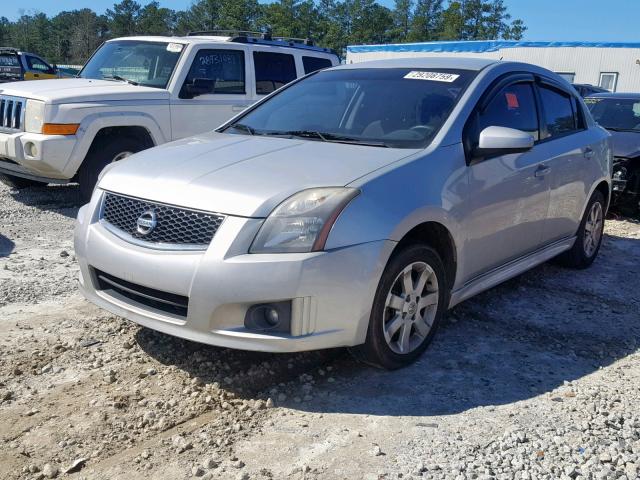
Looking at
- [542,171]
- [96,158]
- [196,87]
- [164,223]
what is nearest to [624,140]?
[542,171]

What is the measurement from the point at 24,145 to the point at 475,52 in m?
28.1

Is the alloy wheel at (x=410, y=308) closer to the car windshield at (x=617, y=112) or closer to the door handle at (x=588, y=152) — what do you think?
the door handle at (x=588, y=152)

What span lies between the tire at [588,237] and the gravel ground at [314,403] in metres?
1.12

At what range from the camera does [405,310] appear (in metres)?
3.62

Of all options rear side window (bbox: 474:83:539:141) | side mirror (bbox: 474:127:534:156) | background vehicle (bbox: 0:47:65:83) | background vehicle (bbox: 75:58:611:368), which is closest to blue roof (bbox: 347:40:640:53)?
background vehicle (bbox: 0:47:65:83)

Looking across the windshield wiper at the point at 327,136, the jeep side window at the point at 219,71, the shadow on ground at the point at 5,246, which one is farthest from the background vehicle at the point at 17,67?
the windshield wiper at the point at 327,136

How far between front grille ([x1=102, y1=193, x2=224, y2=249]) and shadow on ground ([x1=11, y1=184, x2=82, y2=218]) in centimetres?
383

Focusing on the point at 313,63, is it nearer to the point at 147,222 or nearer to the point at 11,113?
the point at 11,113

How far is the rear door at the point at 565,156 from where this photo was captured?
499 centimetres

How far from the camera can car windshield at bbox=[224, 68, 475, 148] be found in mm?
4098

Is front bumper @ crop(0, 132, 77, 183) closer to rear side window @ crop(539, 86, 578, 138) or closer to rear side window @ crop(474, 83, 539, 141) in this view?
rear side window @ crop(474, 83, 539, 141)

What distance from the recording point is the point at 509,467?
2.80m

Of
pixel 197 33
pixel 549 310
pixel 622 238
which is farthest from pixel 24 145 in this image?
pixel 622 238

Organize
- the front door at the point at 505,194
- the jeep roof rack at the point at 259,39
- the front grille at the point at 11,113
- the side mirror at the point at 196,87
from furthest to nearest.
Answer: the jeep roof rack at the point at 259,39 < the side mirror at the point at 196,87 < the front grille at the point at 11,113 < the front door at the point at 505,194
